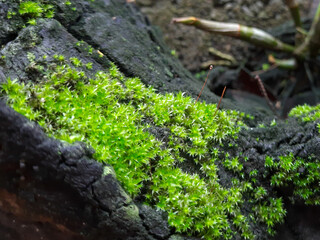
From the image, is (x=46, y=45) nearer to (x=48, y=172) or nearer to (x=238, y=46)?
(x=48, y=172)

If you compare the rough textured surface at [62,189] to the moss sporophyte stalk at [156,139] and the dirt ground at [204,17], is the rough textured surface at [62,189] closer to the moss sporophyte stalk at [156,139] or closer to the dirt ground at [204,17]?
the moss sporophyte stalk at [156,139]

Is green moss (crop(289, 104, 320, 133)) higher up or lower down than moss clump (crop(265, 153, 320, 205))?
higher up

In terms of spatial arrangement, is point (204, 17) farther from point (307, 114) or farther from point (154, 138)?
point (154, 138)

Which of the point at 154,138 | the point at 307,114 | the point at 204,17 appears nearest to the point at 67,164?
the point at 154,138

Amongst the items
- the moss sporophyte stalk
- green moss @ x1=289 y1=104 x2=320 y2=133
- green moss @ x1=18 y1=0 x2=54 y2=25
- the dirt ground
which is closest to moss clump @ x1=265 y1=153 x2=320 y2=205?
the moss sporophyte stalk

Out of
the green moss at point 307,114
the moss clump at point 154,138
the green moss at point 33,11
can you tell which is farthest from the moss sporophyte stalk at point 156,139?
the green moss at point 307,114

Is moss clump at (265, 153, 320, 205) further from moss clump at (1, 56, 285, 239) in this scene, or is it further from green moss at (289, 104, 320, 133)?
green moss at (289, 104, 320, 133)

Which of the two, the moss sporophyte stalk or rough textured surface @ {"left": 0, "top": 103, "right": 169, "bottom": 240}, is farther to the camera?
the moss sporophyte stalk

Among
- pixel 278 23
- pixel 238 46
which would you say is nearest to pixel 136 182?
pixel 238 46
